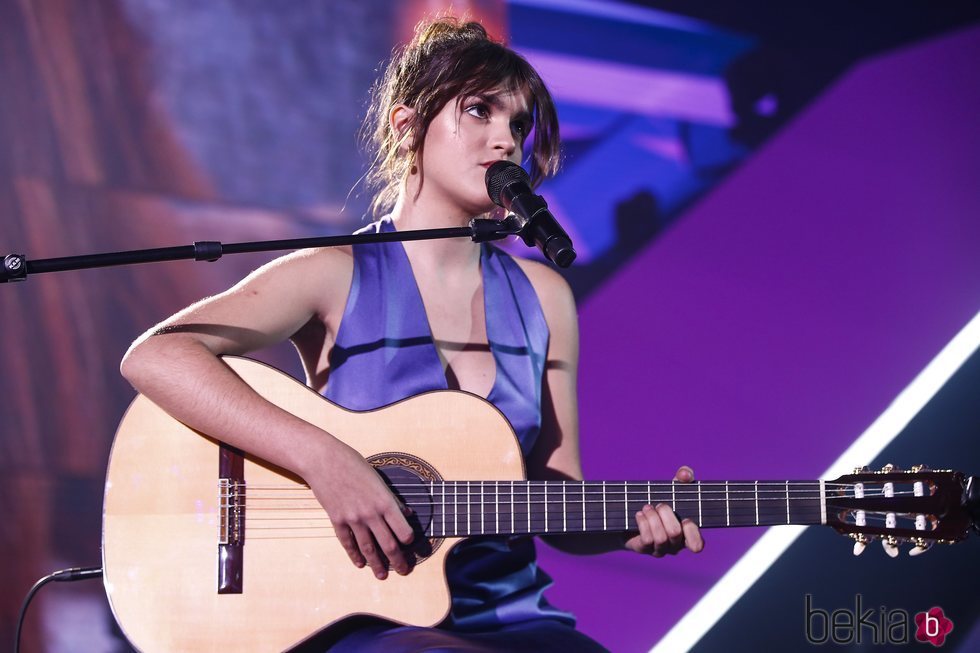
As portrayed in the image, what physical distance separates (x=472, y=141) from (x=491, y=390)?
56 cm

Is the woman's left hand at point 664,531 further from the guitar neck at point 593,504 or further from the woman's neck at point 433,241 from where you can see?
the woman's neck at point 433,241

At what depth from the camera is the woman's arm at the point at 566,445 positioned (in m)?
1.80

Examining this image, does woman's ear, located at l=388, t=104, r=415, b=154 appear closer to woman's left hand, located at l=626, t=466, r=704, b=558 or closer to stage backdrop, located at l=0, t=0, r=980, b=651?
stage backdrop, located at l=0, t=0, r=980, b=651

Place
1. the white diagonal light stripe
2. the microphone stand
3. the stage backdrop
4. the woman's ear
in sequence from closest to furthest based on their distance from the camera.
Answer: the microphone stand < the woman's ear < the stage backdrop < the white diagonal light stripe

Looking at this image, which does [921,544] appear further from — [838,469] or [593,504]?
[838,469]

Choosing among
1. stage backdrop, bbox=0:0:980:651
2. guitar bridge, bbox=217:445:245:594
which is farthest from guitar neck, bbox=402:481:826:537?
stage backdrop, bbox=0:0:980:651

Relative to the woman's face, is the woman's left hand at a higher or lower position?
lower

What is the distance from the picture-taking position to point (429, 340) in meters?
1.97

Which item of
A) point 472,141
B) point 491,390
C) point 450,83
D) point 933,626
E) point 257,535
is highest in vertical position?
point 450,83

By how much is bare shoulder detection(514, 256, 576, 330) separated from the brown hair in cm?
22

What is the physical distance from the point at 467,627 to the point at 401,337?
0.63 m

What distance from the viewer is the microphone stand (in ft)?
4.53

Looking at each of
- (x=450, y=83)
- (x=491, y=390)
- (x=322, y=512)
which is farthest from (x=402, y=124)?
(x=322, y=512)

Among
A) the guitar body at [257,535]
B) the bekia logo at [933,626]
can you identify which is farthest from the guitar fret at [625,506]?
the bekia logo at [933,626]
